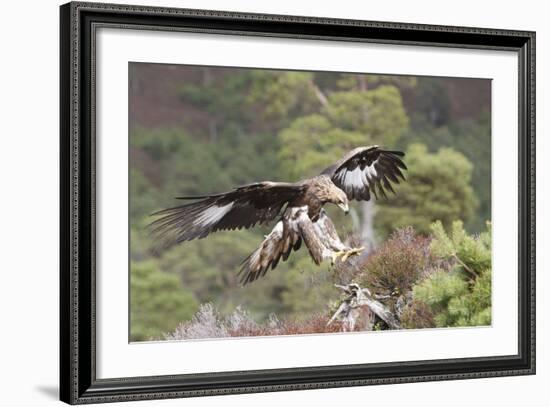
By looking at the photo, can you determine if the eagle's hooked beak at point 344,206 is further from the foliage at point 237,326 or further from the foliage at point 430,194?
the foliage at point 237,326

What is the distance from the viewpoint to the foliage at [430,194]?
18.5ft

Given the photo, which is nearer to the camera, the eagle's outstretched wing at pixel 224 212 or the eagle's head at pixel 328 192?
the eagle's outstretched wing at pixel 224 212

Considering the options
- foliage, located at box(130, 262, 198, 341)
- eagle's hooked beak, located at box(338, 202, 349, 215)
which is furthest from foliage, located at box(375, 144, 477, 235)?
foliage, located at box(130, 262, 198, 341)

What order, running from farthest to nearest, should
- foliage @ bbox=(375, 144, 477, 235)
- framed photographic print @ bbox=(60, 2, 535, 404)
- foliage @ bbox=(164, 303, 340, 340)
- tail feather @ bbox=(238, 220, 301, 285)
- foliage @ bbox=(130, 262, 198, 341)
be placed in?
foliage @ bbox=(375, 144, 477, 235) < tail feather @ bbox=(238, 220, 301, 285) < foliage @ bbox=(164, 303, 340, 340) < foliage @ bbox=(130, 262, 198, 341) < framed photographic print @ bbox=(60, 2, 535, 404)

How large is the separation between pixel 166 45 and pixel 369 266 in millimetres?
1412

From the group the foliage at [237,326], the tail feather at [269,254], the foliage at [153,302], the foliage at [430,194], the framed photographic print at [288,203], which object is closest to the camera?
the framed photographic print at [288,203]

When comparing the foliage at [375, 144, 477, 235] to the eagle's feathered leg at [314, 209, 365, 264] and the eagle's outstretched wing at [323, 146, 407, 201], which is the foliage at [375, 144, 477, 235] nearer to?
the eagle's outstretched wing at [323, 146, 407, 201]

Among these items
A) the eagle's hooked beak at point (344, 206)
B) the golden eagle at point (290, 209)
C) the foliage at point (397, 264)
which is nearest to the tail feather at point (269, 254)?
the golden eagle at point (290, 209)

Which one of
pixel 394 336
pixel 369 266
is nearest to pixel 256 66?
pixel 369 266

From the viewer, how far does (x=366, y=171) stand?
18.3 feet

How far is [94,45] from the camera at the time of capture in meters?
4.95

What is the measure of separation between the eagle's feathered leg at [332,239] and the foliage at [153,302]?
2.32 feet

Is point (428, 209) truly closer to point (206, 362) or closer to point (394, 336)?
point (394, 336)

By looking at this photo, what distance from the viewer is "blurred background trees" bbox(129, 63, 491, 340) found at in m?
5.17
